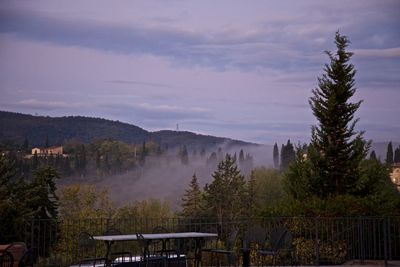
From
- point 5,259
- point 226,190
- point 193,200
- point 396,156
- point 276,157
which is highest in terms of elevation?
point 276,157

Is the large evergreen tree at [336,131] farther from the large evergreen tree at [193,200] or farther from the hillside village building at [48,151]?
the hillside village building at [48,151]

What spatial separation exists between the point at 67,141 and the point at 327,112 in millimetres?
49344

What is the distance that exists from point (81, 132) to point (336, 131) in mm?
48432

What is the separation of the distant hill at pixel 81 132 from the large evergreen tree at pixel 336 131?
3507cm

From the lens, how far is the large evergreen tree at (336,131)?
71.5ft

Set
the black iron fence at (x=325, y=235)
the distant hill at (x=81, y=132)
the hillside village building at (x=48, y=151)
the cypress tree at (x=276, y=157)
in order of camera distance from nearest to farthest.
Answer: the black iron fence at (x=325, y=235) → the distant hill at (x=81, y=132) → the hillside village building at (x=48, y=151) → the cypress tree at (x=276, y=157)

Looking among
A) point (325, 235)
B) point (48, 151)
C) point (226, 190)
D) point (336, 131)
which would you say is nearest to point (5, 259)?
point (325, 235)

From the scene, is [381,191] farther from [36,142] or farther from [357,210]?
[36,142]

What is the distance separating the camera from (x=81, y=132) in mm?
66625

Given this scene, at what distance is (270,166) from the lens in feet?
234

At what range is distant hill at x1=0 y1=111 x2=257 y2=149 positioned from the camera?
180ft

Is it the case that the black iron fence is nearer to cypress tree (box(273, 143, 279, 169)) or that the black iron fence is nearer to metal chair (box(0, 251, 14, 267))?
metal chair (box(0, 251, 14, 267))

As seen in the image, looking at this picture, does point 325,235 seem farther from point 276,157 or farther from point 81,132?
point 276,157

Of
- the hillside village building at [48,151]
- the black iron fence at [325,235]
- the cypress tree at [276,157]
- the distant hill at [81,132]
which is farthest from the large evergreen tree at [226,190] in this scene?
the black iron fence at [325,235]
